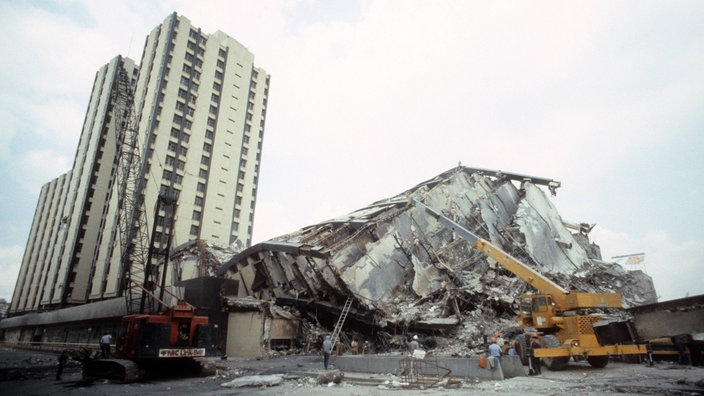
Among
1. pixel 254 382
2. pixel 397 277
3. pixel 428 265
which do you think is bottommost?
pixel 254 382

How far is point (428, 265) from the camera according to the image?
71.4ft

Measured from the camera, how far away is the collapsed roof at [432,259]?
751 inches

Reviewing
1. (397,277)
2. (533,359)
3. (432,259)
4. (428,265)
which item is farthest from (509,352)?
(432,259)

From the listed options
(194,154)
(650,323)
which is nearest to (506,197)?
(650,323)

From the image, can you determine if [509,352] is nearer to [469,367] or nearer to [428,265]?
[469,367]

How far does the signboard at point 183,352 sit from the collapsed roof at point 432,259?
308 inches

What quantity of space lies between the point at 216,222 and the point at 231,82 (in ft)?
66.8

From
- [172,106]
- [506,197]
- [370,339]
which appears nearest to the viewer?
[370,339]

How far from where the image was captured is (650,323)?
7.57 metres

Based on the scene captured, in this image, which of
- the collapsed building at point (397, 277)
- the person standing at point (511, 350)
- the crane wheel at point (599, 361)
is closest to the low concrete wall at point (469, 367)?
the person standing at point (511, 350)

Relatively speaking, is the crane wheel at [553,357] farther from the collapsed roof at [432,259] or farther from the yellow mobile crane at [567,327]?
the collapsed roof at [432,259]

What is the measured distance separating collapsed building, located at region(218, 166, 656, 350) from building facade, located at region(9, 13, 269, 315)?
72.2ft

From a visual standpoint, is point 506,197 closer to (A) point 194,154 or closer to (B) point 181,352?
(B) point 181,352

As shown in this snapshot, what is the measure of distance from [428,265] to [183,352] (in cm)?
1433
